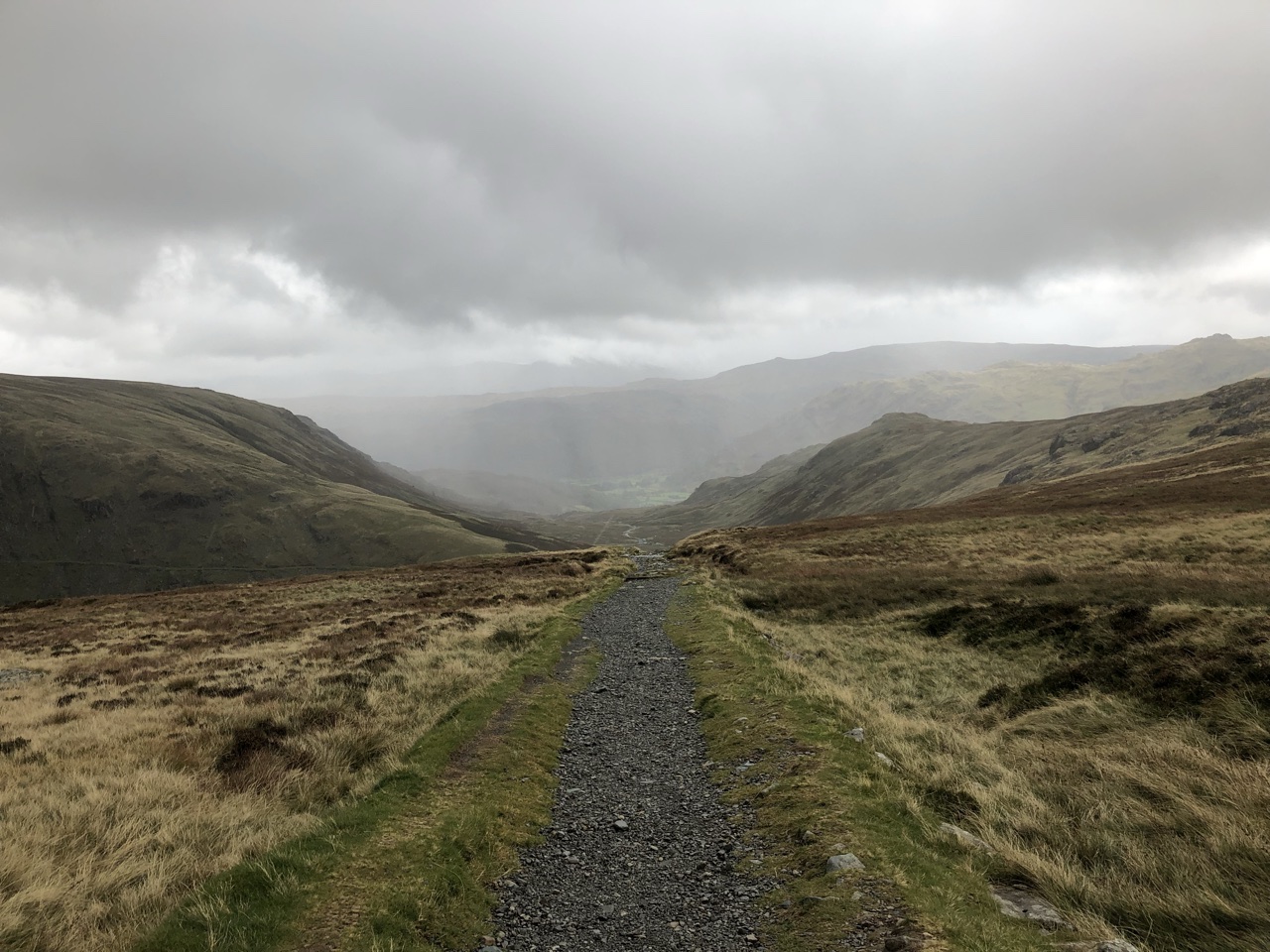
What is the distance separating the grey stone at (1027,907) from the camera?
23.7ft

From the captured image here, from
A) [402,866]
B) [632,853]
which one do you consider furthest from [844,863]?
[402,866]

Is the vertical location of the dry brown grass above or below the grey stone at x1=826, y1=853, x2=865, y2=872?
below

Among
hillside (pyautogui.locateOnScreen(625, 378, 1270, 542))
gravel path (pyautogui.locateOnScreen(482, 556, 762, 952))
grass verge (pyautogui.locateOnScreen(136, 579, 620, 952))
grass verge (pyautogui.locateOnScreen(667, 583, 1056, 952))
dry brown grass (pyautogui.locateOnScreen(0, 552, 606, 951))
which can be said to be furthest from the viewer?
hillside (pyautogui.locateOnScreen(625, 378, 1270, 542))

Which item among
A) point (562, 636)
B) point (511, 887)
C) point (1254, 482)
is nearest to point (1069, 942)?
point (511, 887)

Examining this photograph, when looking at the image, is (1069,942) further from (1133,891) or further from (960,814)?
(960,814)

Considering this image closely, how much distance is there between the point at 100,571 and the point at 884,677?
23406 centimetres

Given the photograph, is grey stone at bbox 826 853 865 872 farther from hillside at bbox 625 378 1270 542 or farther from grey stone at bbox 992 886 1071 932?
hillside at bbox 625 378 1270 542

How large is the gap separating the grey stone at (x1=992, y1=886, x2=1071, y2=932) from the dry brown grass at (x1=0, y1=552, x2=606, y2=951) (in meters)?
10.6

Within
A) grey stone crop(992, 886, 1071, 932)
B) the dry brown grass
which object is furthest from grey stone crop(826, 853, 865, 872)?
the dry brown grass

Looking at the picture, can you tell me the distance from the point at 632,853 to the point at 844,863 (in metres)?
3.42

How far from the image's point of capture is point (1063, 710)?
1500 centimetres

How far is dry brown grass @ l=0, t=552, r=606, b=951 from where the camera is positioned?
8219mm

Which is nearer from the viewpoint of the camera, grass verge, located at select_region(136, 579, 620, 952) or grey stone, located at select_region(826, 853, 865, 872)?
grass verge, located at select_region(136, 579, 620, 952)

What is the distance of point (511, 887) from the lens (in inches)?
348
